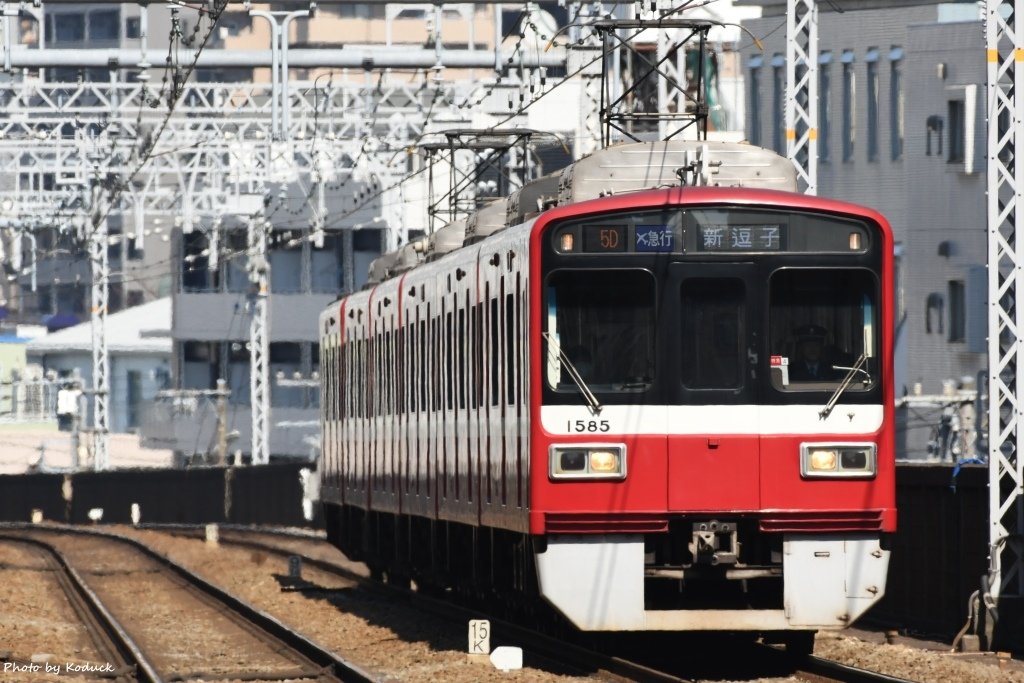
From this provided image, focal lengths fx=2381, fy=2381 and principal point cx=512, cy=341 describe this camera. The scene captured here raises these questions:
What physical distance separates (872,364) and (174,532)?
92.0 feet

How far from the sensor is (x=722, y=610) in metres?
13.9

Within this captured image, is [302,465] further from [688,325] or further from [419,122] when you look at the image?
[688,325]

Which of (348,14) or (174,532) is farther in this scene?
(348,14)

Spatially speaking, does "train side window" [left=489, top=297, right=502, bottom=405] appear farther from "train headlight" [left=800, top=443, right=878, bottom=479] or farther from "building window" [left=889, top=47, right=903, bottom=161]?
"building window" [left=889, top=47, right=903, bottom=161]

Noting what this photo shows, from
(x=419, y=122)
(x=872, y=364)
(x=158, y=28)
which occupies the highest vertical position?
(x=158, y=28)

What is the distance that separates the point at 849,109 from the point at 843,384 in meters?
31.8

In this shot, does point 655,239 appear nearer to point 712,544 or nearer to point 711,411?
point 711,411

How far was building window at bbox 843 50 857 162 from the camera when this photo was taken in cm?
4466

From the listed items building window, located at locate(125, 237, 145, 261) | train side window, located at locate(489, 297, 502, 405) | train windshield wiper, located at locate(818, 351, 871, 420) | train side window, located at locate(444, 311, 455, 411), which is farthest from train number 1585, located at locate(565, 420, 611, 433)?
building window, located at locate(125, 237, 145, 261)

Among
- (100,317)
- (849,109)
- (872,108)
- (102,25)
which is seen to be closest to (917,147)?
(872,108)

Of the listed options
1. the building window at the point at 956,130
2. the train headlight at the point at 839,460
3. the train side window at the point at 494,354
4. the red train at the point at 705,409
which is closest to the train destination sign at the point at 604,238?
the red train at the point at 705,409

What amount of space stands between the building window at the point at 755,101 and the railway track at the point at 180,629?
1935 cm

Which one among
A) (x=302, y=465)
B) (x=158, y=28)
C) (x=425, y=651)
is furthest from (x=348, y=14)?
(x=425, y=651)

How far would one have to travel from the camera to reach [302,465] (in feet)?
138
